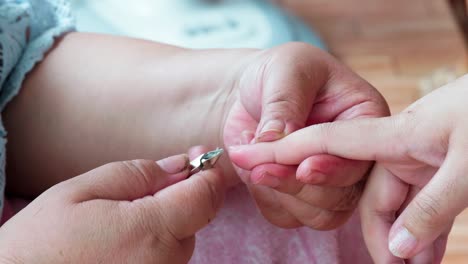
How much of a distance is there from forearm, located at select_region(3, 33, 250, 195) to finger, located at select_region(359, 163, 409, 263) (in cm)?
20

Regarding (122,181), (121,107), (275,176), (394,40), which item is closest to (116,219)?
(122,181)

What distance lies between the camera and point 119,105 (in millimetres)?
681

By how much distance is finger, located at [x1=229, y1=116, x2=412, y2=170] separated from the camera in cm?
48

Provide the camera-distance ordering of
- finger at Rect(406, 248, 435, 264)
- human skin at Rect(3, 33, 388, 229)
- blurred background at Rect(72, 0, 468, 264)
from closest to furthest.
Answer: finger at Rect(406, 248, 435, 264) → human skin at Rect(3, 33, 388, 229) → blurred background at Rect(72, 0, 468, 264)

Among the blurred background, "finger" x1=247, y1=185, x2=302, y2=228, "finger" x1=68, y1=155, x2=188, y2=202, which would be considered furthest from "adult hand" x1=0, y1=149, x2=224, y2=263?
the blurred background

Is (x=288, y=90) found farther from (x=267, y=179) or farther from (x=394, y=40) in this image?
(x=394, y=40)

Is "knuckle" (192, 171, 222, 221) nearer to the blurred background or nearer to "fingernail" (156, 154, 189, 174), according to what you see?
"fingernail" (156, 154, 189, 174)

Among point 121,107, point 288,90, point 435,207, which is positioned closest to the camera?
point 435,207

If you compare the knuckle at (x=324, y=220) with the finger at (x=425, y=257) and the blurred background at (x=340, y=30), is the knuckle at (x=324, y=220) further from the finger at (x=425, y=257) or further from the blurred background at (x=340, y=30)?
the blurred background at (x=340, y=30)

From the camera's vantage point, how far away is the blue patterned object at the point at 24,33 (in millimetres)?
657

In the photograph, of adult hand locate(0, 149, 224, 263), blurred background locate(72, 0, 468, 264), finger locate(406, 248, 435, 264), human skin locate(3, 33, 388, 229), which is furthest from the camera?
blurred background locate(72, 0, 468, 264)

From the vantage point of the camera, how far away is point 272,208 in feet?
1.99

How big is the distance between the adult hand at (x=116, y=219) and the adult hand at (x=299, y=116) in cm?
7

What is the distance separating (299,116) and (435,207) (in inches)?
5.8
